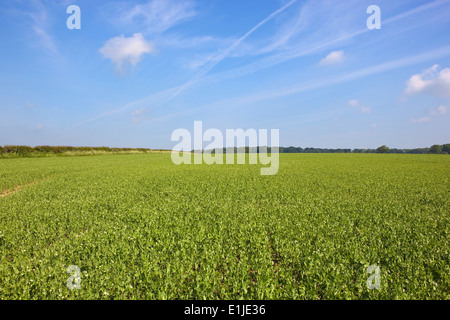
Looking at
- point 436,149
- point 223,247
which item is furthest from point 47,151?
point 436,149

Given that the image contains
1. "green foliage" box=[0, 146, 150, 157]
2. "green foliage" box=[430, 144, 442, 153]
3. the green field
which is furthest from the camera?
"green foliage" box=[430, 144, 442, 153]

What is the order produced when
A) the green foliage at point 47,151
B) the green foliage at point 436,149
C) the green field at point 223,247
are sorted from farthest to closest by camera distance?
1. the green foliage at point 436,149
2. the green foliage at point 47,151
3. the green field at point 223,247

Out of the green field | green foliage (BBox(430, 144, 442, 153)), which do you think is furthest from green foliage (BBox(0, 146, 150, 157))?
green foliage (BBox(430, 144, 442, 153))

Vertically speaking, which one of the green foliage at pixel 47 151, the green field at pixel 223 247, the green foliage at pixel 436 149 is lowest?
the green field at pixel 223 247

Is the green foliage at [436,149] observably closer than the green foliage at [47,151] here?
No

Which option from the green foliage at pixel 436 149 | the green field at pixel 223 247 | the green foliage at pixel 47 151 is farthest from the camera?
the green foliage at pixel 436 149

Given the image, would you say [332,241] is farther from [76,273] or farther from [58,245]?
[58,245]

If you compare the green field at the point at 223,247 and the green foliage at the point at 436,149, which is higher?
the green foliage at the point at 436,149

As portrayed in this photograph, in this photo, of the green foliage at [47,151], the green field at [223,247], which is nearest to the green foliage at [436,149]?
the green field at [223,247]

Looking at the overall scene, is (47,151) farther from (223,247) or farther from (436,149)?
(436,149)

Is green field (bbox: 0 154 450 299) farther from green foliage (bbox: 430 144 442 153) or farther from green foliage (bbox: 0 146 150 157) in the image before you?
green foliage (bbox: 430 144 442 153)

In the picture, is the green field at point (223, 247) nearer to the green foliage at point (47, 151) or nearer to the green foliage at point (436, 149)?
the green foliage at point (47, 151)
